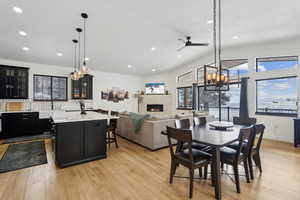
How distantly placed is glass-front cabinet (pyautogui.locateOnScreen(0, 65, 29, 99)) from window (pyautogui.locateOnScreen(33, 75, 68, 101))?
1.61 feet

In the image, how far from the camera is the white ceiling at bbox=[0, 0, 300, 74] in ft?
10.7

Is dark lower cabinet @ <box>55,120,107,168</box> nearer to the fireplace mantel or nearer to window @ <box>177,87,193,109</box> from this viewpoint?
window @ <box>177,87,193,109</box>

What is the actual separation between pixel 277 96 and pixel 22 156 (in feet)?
25.2

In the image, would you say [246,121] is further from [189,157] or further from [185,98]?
[185,98]

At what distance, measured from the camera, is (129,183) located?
237 centimetres

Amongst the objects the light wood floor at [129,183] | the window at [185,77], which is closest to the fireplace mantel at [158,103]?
the window at [185,77]

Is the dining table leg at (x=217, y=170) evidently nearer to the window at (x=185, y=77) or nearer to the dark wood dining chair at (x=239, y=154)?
the dark wood dining chair at (x=239, y=154)

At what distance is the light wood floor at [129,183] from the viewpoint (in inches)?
81.1

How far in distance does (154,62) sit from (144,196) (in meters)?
6.05

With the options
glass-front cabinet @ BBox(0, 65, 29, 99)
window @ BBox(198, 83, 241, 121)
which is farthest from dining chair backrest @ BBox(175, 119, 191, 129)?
glass-front cabinet @ BBox(0, 65, 29, 99)

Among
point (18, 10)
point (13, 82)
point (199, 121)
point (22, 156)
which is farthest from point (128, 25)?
point (13, 82)

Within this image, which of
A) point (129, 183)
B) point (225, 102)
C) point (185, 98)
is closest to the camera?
point (129, 183)

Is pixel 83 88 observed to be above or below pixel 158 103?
above

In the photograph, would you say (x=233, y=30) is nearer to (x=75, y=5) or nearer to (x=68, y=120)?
(x=75, y=5)
